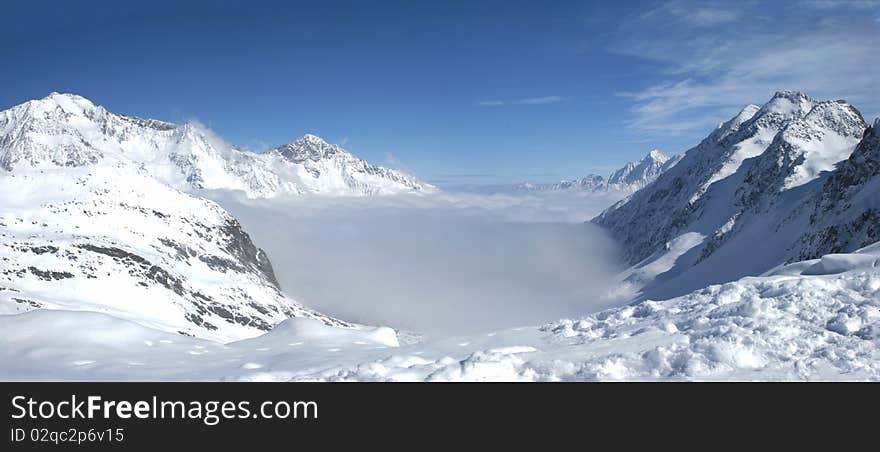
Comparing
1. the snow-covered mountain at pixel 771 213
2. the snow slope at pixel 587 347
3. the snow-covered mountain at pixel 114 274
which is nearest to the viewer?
the snow slope at pixel 587 347

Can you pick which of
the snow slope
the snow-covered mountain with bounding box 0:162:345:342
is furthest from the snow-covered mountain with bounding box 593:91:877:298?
the snow-covered mountain with bounding box 0:162:345:342

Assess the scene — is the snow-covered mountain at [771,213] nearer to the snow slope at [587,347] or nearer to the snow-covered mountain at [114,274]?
the snow slope at [587,347]

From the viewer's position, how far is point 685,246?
150 metres

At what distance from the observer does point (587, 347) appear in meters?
13.8

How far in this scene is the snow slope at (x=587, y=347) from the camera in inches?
448

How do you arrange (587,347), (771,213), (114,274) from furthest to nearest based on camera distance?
(114,274)
(771,213)
(587,347)

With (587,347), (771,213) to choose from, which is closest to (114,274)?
(587,347)

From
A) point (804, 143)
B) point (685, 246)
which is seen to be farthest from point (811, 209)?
point (804, 143)

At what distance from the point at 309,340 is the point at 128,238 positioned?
7737 inches

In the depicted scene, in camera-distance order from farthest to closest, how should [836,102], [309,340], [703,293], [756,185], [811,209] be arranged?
[836,102], [756,185], [811,209], [309,340], [703,293]

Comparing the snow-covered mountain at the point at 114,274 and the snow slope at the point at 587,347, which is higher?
the snow-covered mountain at the point at 114,274

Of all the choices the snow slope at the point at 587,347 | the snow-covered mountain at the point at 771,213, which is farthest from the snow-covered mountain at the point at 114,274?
the snow-covered mountain at the point at 771,213

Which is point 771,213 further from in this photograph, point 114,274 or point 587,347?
point 114,274
